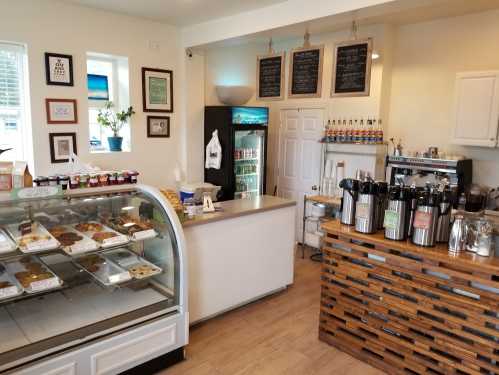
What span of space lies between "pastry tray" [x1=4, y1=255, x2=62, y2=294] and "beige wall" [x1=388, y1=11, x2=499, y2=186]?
4182 millimetres

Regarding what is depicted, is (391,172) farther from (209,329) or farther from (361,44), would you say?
(209,329)

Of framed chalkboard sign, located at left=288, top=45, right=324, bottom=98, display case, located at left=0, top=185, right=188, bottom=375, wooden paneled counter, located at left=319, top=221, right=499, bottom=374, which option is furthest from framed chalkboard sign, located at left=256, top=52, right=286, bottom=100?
display case, located at left=0, top=185, right=188, bottom=375

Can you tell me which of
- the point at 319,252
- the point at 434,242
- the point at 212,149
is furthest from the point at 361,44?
the point at 319,252

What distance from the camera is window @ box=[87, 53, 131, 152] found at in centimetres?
440

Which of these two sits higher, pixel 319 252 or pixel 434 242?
pixel 434 242

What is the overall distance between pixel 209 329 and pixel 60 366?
4.28ft

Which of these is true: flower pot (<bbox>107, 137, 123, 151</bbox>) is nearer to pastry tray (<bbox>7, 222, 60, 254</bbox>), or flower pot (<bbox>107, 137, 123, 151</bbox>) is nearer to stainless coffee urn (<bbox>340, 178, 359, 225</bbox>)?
pastry tray (<bbox>7, 222, 60, 254</bbox>)

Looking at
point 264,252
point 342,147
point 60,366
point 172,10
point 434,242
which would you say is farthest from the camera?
point 342,147

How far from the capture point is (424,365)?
8.06 feet

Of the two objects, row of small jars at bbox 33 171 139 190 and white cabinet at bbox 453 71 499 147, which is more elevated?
white cabinet at bbox 453 71 499 147

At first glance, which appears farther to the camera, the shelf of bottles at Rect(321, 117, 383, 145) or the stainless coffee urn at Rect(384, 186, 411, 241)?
the shelf of bottles at Rect(321, 117, 383, 145)

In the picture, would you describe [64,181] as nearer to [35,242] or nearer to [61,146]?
[35,242]

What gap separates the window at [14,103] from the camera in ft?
12.3

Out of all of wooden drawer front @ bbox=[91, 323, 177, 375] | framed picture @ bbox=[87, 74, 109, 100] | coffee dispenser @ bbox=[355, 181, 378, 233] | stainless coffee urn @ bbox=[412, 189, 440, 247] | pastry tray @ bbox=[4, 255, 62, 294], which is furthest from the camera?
framed picture @ bbox=[87, 74, 109, 100]
